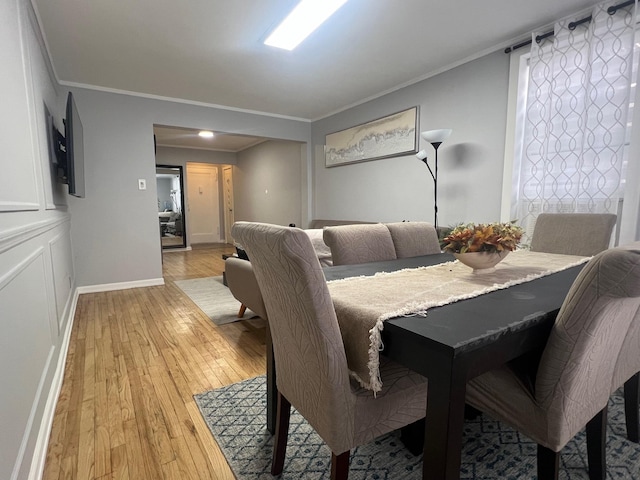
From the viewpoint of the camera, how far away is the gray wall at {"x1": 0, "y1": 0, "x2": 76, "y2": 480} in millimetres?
1012

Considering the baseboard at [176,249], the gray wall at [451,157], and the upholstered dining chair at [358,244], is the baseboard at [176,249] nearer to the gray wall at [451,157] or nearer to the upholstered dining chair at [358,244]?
the gray wall at [451,157]

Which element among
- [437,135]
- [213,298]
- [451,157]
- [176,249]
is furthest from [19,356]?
[176,249]

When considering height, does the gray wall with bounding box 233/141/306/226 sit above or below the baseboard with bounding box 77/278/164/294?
above

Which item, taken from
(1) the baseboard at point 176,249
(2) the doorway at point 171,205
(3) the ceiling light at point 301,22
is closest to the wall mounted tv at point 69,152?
(3) the ceiling light at point 301,22

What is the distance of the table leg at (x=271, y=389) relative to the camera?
1.37m

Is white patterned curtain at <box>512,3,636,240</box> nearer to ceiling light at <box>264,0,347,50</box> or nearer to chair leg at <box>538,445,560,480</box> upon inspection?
ceiling light at <box>264,0,347,50</box>

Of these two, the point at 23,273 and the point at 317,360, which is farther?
the point at 23,273

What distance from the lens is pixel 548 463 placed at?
0.92m

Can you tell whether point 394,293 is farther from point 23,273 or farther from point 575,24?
point 575,24

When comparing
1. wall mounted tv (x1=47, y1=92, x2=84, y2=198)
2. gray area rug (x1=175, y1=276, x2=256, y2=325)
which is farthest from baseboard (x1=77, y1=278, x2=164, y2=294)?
wall mounted tv (x1=47, y1=92, x2=84, y2=198)

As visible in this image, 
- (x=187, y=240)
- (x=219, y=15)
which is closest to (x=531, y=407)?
(x=219, y=15)

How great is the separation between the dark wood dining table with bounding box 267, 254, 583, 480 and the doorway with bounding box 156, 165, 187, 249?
727cm

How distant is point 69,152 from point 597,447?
3.20 meters

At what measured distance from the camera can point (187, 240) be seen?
7.39 metres
